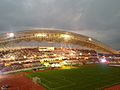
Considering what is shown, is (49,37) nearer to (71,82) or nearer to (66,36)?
(66,36)

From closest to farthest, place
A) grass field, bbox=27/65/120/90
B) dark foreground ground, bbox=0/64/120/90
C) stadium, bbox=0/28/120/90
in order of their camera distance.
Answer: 1. dark foreground ground, bbox=0/64/120/90
2. grass field, bbox=27/65/120/90
3. stadium, bbox=0/28/120/90

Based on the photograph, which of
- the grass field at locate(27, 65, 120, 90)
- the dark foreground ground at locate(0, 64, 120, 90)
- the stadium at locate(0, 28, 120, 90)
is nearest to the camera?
the dark foreground ground at locate(0, 64, 120, 90)

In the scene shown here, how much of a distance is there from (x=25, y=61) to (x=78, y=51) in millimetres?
37391

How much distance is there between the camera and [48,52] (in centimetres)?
9844

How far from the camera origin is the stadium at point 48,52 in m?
78.4

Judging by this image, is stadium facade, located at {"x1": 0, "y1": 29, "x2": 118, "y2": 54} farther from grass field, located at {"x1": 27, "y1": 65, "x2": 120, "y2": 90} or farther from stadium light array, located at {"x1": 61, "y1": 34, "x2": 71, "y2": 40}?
grass field, located at {"x1": 27, "y1": 65, "x2": 120, "y2": 90}

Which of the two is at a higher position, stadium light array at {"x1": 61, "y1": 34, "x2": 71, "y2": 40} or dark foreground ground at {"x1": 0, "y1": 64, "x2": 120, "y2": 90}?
stadium light array at {"x1": 61, "y1": 34, "x2": 71, "y2": 40}

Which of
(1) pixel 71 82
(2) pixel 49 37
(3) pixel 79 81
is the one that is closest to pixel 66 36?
(2) pixel 49 37

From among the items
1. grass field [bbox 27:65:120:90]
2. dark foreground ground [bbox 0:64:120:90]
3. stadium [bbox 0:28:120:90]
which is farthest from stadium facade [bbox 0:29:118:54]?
grass field [bbox 27:65:120:90]

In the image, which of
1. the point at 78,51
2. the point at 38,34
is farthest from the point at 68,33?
the point at 78,51

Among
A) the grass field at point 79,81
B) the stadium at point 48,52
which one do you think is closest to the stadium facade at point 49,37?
the stadium at point 48,52

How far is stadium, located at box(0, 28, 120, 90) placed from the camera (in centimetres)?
7838

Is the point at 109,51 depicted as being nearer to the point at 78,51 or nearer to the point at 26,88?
the point at 78,51

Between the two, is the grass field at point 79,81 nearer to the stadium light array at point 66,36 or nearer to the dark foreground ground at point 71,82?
the dark foreground ground at point 71,82
